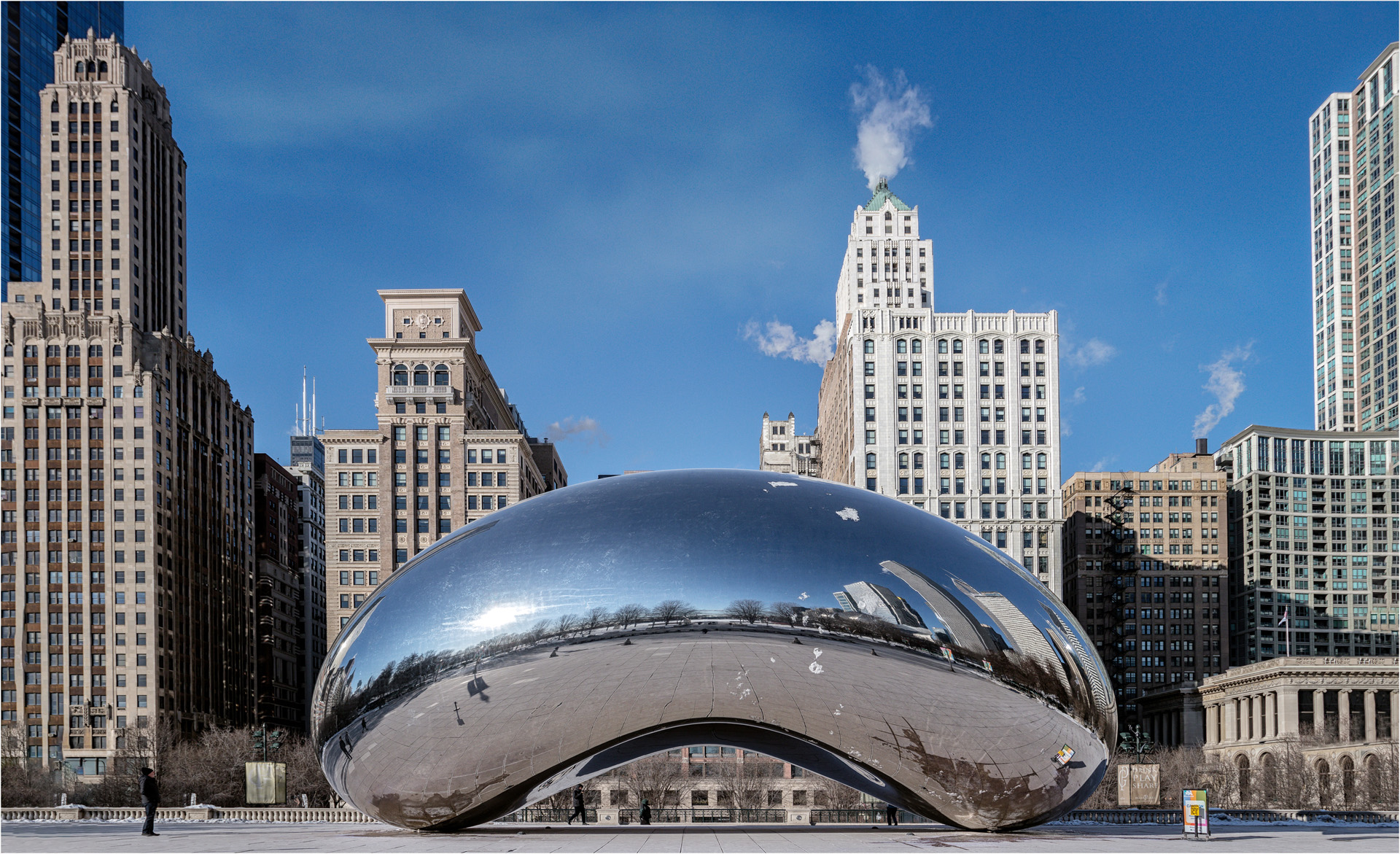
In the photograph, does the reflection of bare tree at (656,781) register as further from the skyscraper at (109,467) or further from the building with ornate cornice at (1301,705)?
the building with ornate cornice at (1301,705)

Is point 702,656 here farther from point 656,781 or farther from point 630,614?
point 656,781

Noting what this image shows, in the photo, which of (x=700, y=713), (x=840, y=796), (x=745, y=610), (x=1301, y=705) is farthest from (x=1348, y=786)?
(x=745, y=610)

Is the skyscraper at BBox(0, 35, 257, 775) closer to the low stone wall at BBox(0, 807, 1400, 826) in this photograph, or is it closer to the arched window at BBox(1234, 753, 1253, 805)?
the low stone wall at BBox(0, 807, 1400, 826)

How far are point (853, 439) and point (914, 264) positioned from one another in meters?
53.7

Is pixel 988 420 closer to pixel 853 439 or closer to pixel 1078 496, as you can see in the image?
pixel 853 439

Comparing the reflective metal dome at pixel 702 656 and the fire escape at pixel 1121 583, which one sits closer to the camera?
the reflective metal dome at pixel 702 656

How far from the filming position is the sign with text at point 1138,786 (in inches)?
1777

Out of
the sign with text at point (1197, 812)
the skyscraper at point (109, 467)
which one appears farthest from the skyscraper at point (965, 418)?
the sign with text at point (1197, 812)

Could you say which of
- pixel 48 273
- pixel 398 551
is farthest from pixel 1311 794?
pixel 48 273

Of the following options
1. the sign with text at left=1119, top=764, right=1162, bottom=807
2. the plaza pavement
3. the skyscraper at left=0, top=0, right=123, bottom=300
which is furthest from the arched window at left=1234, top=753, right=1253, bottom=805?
the skyscraper at left=0, top=0, right=123, bottom=300

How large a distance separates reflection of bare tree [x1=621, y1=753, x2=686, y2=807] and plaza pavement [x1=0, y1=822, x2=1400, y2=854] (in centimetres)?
4944

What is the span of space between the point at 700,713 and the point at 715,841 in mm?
3271

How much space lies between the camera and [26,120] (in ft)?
497

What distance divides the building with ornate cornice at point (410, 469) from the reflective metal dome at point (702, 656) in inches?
3288
